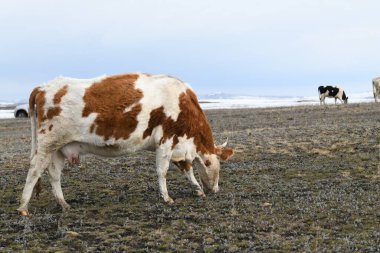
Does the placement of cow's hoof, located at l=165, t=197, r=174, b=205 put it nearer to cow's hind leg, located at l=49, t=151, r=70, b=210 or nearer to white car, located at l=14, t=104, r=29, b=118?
cow's hind leg, located at l=49, t=151, r=70, b=210

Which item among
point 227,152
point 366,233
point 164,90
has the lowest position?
point 366,233

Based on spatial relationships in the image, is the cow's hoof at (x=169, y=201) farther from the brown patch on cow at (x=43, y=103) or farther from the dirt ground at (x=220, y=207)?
the brown patch on cow at (x=43, y=103)

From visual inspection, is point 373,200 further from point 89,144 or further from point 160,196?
point 89,144

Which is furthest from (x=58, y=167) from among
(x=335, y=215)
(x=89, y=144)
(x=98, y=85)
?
(x=335, y=215)

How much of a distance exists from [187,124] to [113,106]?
177cm

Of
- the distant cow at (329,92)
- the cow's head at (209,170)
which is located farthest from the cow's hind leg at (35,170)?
the distant cow at (329,92)

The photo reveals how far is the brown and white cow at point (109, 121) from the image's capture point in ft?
30.8

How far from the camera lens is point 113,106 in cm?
967

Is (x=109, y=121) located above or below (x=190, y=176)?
above

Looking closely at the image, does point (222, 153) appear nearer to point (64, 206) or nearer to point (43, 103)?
point (64, 206)

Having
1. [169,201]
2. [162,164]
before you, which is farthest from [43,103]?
[169,201]

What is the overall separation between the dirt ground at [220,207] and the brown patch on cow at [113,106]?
160 cm

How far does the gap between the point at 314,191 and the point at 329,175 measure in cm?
218

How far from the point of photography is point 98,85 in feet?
32.2
